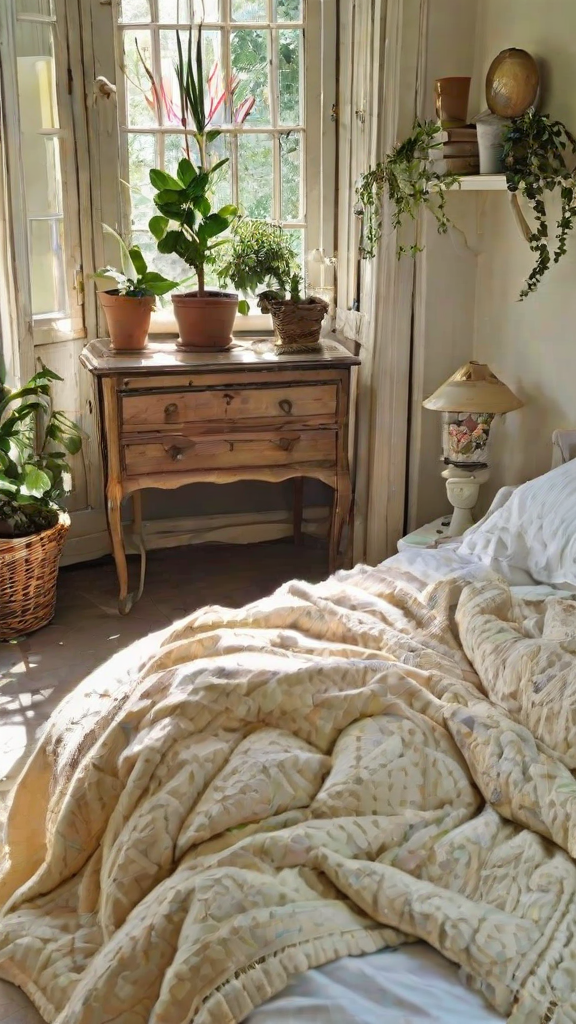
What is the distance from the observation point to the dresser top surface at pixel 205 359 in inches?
125

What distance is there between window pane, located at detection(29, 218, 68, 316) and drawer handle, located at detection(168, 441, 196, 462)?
0.79m

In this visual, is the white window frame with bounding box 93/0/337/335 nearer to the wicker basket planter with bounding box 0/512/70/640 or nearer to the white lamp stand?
the wicker basket planter with bounding box 0/512/70/640

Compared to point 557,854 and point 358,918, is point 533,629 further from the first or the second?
point 358,918

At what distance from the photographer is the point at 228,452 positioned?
10.9ft

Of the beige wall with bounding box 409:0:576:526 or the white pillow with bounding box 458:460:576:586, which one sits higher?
the beige wall with bounding box 409:0:576:526

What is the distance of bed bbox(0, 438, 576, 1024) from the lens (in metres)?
1.18

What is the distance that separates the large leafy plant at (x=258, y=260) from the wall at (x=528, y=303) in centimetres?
64

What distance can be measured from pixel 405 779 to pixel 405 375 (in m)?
2.18

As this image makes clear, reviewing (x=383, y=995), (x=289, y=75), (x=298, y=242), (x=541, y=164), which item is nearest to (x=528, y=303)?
(x=541, y=164)

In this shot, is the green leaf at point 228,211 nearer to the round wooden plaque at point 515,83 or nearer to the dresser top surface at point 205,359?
the dresser top surface at point 205,359

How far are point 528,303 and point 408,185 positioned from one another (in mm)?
554

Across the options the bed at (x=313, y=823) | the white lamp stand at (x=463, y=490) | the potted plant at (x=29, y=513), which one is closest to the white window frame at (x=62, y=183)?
the potted plant at (x=29, y=513)

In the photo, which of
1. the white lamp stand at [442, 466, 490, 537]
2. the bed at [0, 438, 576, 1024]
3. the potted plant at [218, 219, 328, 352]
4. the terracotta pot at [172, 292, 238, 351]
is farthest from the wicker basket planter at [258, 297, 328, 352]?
the bed at [0, 438, 576, 1024]

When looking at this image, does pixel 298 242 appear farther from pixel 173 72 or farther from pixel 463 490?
pixel 463 490
